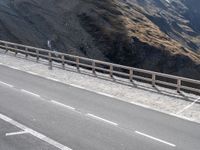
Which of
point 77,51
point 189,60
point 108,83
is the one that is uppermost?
point 108,83

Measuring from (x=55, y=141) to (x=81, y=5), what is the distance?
211 feet

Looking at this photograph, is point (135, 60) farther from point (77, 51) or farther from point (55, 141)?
point (55, 141)

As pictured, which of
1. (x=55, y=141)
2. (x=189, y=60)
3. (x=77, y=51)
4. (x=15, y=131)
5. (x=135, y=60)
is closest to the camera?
(x=55, y=141)

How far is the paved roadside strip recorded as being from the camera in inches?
723

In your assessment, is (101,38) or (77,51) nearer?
(77,51)

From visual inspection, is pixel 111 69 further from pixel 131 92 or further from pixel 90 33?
pixel 90 33

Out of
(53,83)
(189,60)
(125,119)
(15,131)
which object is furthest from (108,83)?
(189,60)

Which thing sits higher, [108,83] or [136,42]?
[108,83]

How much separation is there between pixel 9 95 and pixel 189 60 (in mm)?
57783

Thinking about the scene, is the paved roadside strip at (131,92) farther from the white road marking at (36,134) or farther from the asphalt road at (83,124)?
the white road marking at (36,134)

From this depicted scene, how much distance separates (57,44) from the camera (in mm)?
58750

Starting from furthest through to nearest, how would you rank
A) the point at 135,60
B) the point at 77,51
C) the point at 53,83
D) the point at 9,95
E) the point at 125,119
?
the point at 135,60 → the point at 77,51 → the point at 53,83 → the point at 9,95 → the point at 125,119

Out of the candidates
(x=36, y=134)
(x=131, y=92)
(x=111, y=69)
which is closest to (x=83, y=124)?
(x=36, y=134)

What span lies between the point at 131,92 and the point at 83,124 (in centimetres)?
668
